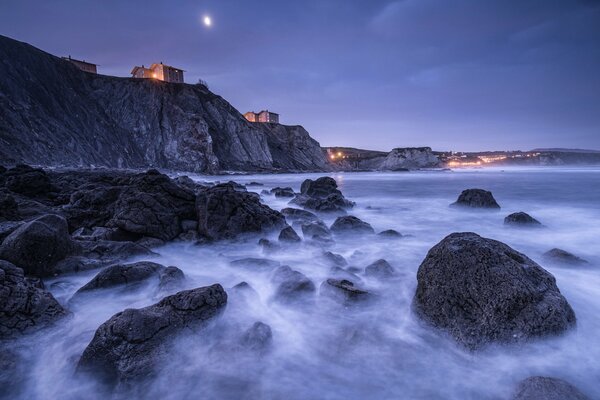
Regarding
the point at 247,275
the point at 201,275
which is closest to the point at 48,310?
the point at 201,275

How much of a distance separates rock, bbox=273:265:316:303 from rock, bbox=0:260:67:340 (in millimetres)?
2379

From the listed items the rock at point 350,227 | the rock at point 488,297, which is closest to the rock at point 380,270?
the rock at point 488,297

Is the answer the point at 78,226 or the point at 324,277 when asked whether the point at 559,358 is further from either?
the point at 78,226

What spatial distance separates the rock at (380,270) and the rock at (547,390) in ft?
8.13

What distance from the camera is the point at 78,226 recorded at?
246 inches

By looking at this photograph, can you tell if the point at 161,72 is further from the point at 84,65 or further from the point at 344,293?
the point at 344,293

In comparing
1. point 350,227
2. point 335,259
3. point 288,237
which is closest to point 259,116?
point 350,227

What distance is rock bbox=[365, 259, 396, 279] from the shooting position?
15.2ft

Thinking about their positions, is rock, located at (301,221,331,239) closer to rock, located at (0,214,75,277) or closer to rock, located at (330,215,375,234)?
rock, located at (330,215,375,234)

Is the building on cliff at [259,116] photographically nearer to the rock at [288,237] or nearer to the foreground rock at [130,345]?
the rock at [288,237]

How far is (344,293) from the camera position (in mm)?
3861

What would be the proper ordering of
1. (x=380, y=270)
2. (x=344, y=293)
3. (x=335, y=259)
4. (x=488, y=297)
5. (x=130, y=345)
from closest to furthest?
(x=130, y=345), (x=488, y=297), (x=344, y=293), (x=380, y=270), (x=335, y=259)

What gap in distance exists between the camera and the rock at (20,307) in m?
2.74

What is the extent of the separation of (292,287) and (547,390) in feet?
8.92
